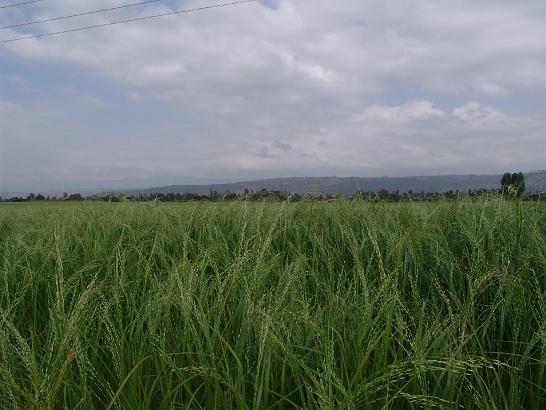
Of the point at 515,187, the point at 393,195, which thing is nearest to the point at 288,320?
the point at 515,187

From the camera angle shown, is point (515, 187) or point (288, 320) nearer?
point (288, 320)

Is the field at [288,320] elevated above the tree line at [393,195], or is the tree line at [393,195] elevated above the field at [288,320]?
the tree line at [393,195]

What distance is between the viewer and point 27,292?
276 cm

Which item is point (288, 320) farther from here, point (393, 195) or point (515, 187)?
point (393, 195)

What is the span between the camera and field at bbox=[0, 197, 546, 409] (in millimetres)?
1514

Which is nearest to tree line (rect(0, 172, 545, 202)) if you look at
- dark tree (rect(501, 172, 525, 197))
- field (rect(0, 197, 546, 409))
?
dark tree (rect(501, 172, 525, 197))

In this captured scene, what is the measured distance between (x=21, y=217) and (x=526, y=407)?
6906mm

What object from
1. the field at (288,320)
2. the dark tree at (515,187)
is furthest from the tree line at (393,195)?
the field at (288,320)

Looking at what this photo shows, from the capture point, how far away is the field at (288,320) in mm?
1514

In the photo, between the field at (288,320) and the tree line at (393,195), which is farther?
the tree line at (393,195)

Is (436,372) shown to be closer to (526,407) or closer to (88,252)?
(526,407)

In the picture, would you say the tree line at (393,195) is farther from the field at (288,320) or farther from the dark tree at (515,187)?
the field at (288,320)

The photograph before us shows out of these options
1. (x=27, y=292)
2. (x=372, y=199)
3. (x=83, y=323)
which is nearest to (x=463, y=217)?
(x=372, y=199)

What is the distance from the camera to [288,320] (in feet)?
6.31
